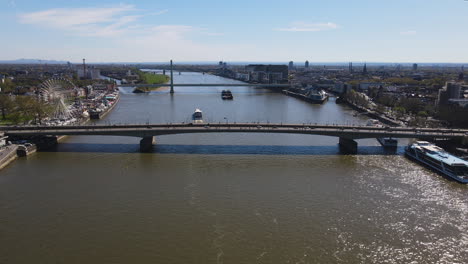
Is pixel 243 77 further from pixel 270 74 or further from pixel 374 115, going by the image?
pixel 374 115

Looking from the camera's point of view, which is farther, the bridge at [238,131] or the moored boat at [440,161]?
the bridge at [238,131]

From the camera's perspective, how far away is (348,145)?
1537 centimetres

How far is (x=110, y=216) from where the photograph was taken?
9.02 metres

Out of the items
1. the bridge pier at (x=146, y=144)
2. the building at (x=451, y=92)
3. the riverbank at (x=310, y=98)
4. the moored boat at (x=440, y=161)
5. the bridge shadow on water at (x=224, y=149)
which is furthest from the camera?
the riverbank at (x=310, y=98)

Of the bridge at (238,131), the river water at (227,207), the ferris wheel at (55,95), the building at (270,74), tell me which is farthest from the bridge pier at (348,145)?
the building at (270,74)

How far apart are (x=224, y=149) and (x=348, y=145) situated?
541 cm

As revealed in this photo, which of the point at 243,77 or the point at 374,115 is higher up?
the point at 243,77

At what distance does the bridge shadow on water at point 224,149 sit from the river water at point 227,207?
0.28 ft

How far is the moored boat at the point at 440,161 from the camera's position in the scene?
11.8 meters

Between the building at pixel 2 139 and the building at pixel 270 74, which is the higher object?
the building at pixel 270 74

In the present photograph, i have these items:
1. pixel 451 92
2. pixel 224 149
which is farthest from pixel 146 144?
pixel 451 92

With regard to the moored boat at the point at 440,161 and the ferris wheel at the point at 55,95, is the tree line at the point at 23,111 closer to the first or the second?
the ferris wheel at the point at 55,95

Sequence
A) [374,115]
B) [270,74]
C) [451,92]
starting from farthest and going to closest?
[270,74], [374,115], [451,92]

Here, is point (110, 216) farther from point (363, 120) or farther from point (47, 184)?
point (363, 120)
